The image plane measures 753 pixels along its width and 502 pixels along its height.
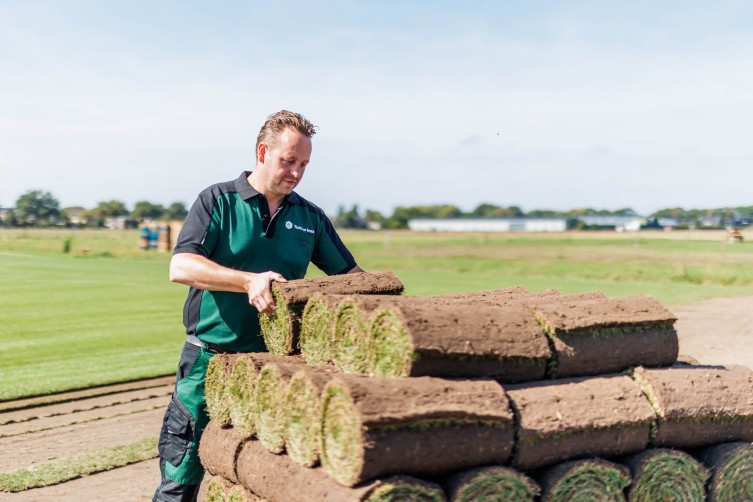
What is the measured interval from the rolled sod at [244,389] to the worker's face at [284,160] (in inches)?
45.5

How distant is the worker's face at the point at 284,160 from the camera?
5.01m

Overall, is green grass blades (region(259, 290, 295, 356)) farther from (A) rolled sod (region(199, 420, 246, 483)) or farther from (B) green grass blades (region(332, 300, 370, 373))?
(A) rolled sod (region(199, 420, 246, 483))

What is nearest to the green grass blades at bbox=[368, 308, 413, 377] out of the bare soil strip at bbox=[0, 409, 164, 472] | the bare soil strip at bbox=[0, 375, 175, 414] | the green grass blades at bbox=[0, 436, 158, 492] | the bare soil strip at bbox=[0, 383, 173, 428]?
the green grass blades at bbox=[0, 436, 158, 492]

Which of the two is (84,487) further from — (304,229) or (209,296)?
(304,229)

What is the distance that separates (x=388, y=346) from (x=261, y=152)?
178 centimetres

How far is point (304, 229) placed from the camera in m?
5.62

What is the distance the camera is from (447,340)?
13.7ft

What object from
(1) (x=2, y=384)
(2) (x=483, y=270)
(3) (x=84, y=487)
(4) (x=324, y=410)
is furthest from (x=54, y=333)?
(2) (x=483, y=270)

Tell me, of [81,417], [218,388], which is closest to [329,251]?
[218,388]

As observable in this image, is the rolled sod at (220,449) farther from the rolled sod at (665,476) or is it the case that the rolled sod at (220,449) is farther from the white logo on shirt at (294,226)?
the rolled sod at (665,476)

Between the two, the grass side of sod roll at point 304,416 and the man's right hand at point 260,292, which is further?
the man's right hand at point 260,292

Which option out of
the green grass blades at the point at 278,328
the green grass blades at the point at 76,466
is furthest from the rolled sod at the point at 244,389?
the green grass blades at the point at 76,466

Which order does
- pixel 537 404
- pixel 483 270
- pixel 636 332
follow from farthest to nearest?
pixel 483 270, pixel 636 332, pixel 537 404

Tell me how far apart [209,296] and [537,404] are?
90.6 inches
